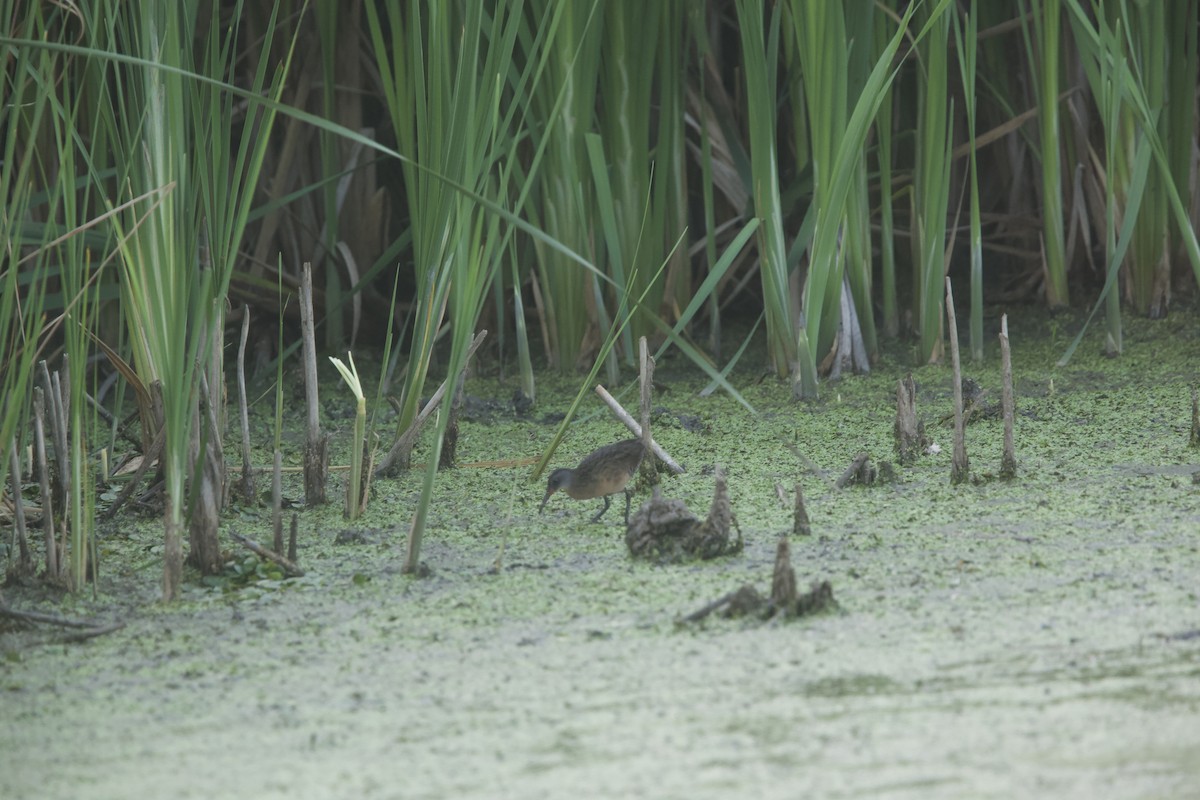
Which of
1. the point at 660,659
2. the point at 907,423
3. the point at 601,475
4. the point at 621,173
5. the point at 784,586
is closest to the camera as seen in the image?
the point at 660,659

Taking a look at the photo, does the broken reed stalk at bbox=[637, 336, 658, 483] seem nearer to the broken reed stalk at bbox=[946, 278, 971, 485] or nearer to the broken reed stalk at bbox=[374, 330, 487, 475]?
the broken reed stalk at bbox=[374, 330, 487, 475]

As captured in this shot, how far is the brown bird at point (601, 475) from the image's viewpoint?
8.34ft

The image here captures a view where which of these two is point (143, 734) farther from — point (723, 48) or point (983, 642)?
point (723, 48)

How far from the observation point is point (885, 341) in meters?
3.96

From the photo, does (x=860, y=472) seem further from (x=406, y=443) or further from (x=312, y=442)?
(x=312, y=442)

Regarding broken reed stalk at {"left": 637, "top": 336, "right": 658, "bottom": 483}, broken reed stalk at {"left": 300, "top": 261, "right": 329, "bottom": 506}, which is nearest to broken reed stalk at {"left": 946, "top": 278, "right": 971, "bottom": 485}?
broken reed stalk at {"left": 637, "top": 336, "right": 658, "bottom": 483}

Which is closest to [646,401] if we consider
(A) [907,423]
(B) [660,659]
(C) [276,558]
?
(A) [907,423]

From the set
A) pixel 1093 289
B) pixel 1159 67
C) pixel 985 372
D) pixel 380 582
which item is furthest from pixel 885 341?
pixel 380 582

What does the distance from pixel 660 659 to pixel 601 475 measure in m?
0.83

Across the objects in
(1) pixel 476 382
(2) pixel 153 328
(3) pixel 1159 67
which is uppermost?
(3) pixel 1159 67

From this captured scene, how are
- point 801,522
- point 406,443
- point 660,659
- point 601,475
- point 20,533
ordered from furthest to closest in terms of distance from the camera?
point 406,443 < point 601,475 < point 801,522 < point 20,533 < point 660,659

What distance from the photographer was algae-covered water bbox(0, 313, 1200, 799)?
143cm

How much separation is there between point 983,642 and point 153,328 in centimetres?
128

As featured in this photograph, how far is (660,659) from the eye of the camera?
5.69 feet
